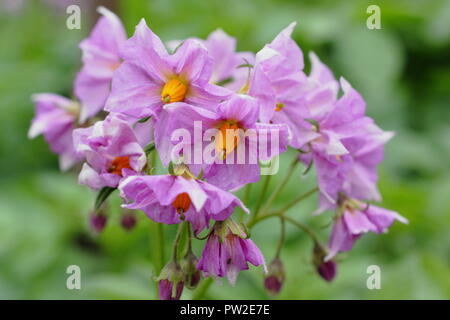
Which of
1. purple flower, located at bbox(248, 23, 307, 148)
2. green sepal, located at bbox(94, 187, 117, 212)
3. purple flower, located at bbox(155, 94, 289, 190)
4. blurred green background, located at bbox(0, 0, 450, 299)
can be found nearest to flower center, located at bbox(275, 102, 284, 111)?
purple flower, located at bbox(248, 23, 307, 148)

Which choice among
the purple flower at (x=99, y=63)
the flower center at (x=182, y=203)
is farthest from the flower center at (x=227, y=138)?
the purple flower at (x=99, y=63)

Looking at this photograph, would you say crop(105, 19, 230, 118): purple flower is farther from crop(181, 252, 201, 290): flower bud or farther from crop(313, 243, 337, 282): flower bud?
crop(313, 243, 337, 282): flower bud

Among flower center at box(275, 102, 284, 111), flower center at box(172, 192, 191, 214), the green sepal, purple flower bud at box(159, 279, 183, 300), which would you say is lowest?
purple flower bud at box(159, 279, 183, 300)

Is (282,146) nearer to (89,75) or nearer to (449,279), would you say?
(89,75)

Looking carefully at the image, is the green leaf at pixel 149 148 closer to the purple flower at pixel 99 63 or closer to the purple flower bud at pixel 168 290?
the purple flower bud at pixel 168 290

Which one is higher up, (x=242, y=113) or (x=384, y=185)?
(x=384, y=185)
